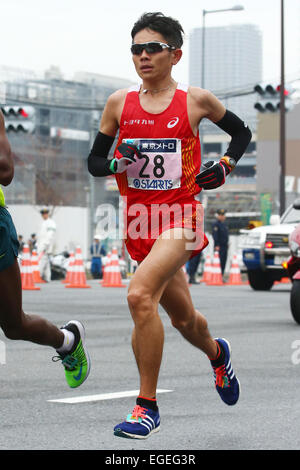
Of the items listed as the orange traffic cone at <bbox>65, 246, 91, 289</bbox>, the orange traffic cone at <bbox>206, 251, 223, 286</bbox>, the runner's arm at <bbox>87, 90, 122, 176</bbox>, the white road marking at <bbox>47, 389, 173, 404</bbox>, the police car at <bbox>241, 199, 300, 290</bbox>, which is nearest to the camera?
the runner's arm at <bbox>87, 90, 122, 176</bbox>

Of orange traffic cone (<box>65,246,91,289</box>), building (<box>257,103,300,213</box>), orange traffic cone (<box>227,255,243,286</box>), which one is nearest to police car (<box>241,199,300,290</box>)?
orange traffic cone (<box>65,246,91,289</box>)

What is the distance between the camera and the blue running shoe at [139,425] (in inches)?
Answer: 192

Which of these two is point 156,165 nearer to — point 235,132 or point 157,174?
point 157,174

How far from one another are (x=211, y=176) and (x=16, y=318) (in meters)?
1.30

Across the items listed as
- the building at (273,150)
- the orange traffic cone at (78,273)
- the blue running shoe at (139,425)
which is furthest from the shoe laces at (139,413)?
the building at (273,150)

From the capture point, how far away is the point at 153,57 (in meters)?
5.57

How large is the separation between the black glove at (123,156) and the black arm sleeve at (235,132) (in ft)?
2.17

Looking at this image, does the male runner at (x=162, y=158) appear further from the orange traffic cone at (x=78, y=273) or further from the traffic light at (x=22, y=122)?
the traffic light at (x=22, y=122)

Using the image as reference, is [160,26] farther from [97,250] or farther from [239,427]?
[97,250]

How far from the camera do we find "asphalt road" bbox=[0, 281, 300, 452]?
523cm

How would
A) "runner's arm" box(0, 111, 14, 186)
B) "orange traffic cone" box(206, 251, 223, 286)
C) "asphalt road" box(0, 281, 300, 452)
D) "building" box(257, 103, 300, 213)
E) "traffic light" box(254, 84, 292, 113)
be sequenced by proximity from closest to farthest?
"runner's arm" box(0, 111, 14, 186)
"asphalt road" box(0, 281, 300, 452)
"orange traffic cone" box(206, 251, 223, 286)
"traffic light" box(254, 84, 292, 113)
"building" box(257, 103, 300, 213)

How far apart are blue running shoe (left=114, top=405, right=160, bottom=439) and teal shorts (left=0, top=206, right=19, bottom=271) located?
1.02 metres

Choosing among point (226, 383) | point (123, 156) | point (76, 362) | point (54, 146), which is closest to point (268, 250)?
point (76, 362)

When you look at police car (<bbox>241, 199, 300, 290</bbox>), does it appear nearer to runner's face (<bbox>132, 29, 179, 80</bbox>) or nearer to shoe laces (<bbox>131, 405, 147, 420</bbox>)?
runner's face (<bbox>132, 29, 179, 80</bbox>)
